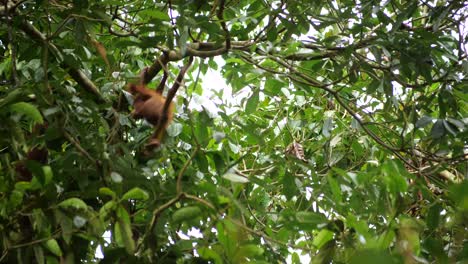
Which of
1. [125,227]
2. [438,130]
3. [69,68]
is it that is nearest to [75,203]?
[125,227]

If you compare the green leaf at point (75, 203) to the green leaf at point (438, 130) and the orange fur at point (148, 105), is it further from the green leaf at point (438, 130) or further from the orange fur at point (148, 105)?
the green leaf at point (438, 130)

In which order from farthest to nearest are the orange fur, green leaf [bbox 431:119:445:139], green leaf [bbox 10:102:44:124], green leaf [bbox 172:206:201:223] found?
the orange fur, green leaf [bbox 431:119:445:139], green leaf [bbox 10:102:44:124], green leaf [bbox 172:206:201:223]

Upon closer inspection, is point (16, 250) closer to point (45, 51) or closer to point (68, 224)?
point (68, 224)

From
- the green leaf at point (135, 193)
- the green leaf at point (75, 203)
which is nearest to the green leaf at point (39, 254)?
the green leaf at point (75, 203)

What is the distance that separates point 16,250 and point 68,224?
243 millimetres

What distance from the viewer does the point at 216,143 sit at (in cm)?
177

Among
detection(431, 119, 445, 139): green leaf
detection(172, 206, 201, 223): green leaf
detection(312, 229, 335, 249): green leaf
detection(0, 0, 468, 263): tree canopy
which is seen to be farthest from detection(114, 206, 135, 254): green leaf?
detection(431, 119, 445, 139): green leaf

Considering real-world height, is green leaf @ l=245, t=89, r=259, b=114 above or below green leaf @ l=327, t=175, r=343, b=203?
above

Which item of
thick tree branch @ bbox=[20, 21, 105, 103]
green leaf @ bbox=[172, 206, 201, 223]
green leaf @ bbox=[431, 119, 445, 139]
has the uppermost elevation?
thick tree branch @ bbox=[20, 21, 105, 103]

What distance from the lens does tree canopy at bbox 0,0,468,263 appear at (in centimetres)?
141

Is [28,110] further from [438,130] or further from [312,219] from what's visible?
[438,130]

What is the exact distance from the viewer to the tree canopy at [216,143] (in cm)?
141

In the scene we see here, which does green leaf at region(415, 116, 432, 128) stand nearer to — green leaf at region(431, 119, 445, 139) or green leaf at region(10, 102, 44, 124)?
green leaf at region(431, 119, 445, 139)

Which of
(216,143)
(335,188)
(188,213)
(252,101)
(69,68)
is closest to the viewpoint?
(188,213)
